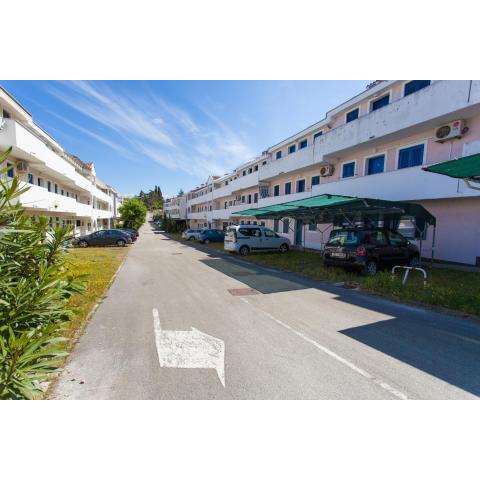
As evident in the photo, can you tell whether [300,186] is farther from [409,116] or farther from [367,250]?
[367,250]

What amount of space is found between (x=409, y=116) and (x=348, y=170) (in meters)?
4.71

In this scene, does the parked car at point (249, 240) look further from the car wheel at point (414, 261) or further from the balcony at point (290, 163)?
the car wheel at point (414, 261)

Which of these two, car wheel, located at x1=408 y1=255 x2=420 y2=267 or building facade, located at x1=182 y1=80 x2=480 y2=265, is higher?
building facade, located at x1=182 y1=80 x2=480 y2=265

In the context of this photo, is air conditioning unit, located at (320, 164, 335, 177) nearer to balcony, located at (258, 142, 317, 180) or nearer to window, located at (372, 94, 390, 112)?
balcony, located at (258, 142, 317, 180)

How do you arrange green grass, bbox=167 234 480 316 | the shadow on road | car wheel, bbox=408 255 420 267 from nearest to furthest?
1. the shadow on road
2. green grass, bbox=167 234 480 316
3. car wheel, bbox=408 255 420 267

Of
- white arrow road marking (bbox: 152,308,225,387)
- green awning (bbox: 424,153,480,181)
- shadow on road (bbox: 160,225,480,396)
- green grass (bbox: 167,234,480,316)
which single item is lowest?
white arrow road marking (bbox: 152,308,225,387)

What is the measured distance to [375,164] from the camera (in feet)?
44.8

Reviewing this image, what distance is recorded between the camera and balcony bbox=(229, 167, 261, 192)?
78.5 ft

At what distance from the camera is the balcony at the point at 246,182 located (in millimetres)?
23919

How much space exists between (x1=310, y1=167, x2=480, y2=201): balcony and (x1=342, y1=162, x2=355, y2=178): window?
1.27 meters

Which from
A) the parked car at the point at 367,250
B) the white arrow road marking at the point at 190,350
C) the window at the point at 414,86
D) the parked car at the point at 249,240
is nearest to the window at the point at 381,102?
the window at the point at 414,86

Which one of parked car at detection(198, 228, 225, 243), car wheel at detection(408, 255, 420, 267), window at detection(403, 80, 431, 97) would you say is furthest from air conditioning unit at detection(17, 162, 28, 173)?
window at detection(403, 80, 431, 97)

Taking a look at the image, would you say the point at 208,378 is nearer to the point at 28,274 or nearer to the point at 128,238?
the point at 28,274

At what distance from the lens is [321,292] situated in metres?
6.89
